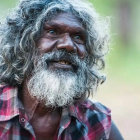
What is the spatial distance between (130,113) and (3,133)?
646 cm

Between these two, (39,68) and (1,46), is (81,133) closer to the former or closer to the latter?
(39,68)

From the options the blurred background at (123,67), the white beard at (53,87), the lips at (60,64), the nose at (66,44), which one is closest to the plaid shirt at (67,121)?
the white beard at (53,87)

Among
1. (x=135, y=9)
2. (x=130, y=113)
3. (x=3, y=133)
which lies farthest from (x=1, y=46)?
(x=135, y=9)

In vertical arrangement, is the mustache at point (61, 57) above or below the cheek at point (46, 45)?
below

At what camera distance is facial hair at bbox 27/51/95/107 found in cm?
403

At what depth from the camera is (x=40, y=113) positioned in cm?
413

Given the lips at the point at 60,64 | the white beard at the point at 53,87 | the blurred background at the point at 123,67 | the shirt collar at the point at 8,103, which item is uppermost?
the lips at the point at 60,64

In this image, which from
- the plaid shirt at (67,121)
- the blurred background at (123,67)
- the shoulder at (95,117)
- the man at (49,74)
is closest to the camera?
the plaid shirt at (67,121)

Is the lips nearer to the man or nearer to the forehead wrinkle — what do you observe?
the man

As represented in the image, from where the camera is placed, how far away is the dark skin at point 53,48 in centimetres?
405

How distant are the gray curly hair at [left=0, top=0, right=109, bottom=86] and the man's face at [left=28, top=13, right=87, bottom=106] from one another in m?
0.06

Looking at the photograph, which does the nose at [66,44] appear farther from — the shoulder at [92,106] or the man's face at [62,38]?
the shoulder at [92,106]

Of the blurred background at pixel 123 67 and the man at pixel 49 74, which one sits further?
the blurred background at pixel 123 67

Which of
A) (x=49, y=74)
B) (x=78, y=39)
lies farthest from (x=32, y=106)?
(x=78, y=39)
